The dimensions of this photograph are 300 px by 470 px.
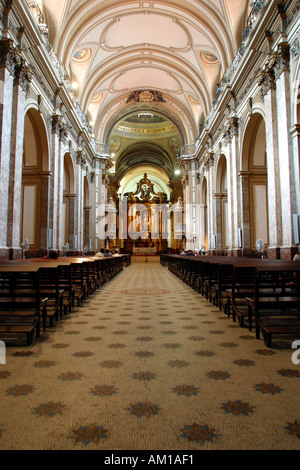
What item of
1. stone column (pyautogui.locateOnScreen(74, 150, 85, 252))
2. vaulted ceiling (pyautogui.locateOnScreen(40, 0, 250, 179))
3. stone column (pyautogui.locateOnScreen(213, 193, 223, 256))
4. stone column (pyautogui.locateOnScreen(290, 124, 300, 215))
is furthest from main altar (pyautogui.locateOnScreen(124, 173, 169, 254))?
stone column (pyautogui.locateOnScreen(290, 124, 300, 215))

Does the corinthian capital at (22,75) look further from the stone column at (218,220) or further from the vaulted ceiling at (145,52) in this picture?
the stone column at (218,220)

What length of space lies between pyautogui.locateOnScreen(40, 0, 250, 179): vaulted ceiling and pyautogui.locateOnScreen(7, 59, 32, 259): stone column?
186 inches

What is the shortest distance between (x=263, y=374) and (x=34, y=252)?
1034 cm

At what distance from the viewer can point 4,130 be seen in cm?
803

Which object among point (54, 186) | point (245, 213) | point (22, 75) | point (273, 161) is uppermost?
point (22, 75)

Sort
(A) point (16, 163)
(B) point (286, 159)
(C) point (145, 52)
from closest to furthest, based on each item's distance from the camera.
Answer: (B) point (286, 159), (A) point (16, 163), (C) point (145, 52)

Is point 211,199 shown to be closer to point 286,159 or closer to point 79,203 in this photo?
point 79,203

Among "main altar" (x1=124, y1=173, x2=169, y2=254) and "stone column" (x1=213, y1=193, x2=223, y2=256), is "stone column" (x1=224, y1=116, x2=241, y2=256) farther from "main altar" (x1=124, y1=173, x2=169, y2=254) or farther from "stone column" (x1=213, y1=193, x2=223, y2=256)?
"main altar" (x1=124, y1=173, x2=169, y2=254)

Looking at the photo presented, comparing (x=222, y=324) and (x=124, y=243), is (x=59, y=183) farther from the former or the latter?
(x=124, y=243)

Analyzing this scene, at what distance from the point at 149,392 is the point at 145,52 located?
19.1 metres

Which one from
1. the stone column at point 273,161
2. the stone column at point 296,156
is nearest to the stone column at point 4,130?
the stone column at point 273,161

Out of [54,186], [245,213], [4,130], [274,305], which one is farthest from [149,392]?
[54,186]

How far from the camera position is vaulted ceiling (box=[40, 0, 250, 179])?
12.6m

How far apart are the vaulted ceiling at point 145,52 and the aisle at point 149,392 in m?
12.7
